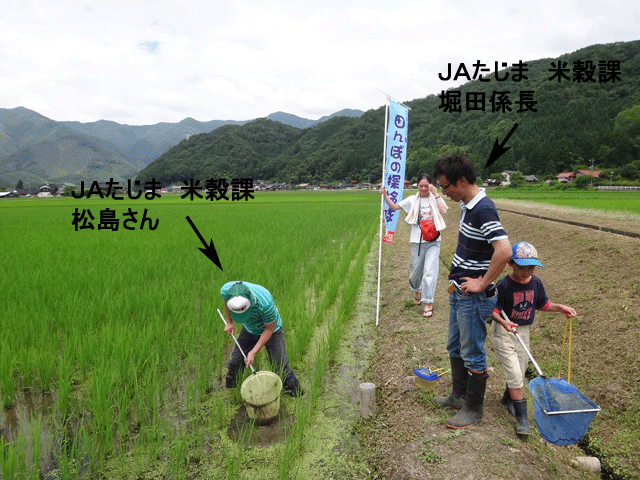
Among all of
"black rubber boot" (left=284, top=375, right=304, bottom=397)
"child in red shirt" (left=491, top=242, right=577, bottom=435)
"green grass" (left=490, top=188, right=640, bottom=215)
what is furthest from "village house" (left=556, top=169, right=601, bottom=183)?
"black rubber boot" (left=284, top=375, right=304, bottom=397)

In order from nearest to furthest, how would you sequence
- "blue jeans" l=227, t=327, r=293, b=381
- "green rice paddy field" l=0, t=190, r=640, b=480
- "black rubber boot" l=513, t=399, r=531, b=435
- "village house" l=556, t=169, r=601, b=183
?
"green rice paddy field" l=0, t=190, r=640, b=480 < "black rubber boot" l=513, t=399, r=531, b=435 < "blue jeans" l=227, t=327, r=293, b=381 < "village house" l=556, t=169, r=601, b=183

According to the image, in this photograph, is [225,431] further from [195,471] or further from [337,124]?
[337,124]

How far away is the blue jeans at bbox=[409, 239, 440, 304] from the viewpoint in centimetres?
366

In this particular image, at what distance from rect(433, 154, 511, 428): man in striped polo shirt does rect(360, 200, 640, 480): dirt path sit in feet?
0.65

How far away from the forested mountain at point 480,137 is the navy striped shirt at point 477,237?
28.9 ft

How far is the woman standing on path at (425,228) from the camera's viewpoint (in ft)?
11.5

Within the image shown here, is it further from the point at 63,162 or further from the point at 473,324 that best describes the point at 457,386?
the point at 63,162

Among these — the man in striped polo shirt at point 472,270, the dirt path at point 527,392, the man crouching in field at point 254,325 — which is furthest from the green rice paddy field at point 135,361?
the man in striped polo shirt at point 472,270

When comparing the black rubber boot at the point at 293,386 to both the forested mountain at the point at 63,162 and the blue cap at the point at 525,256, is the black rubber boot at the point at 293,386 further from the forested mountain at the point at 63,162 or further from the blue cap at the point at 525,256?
the forested mountain at the point at 63,162

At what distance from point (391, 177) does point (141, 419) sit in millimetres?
2942

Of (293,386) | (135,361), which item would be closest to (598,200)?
(293,386)

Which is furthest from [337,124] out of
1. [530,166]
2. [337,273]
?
[337,273]

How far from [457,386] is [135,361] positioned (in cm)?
217

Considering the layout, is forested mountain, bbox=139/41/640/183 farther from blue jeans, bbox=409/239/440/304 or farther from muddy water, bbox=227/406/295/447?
muddy water, bbox=227/406/295/447
